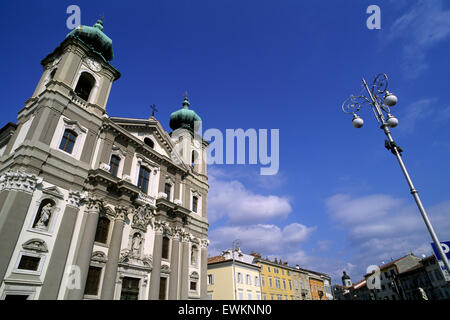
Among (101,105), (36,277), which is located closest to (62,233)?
(36,277)

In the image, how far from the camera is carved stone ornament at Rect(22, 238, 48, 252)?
12.4m

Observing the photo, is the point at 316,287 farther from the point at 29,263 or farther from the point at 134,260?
the point at 29,263

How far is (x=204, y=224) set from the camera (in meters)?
24.8

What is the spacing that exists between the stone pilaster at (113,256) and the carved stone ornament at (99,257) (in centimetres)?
29

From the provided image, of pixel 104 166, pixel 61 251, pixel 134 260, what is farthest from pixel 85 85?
pixel 134 260

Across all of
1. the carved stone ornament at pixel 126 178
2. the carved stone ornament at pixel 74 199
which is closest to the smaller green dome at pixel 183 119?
the carved stone ornament at pixel 126 178

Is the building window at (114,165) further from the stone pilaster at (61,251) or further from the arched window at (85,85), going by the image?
the arched window at (85,85)

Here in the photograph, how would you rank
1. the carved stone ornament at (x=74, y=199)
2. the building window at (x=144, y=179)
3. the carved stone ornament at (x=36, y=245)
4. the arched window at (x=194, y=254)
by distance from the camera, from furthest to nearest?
the arched window at (x=194, y=254), the building window at (x=144, y=179), the carved stone ornament at (x=74, y=199), the carved stone ornament at (x=36, y=245)

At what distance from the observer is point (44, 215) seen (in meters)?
13.5

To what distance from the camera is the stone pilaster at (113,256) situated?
48.2 feet

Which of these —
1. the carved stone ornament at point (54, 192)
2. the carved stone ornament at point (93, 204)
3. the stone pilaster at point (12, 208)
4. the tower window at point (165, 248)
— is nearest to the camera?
the stone pilaster at point (12, 208)

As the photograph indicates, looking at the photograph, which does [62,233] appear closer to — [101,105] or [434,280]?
[101,105]

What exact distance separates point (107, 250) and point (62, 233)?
3096mm

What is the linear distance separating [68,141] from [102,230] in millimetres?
6182
